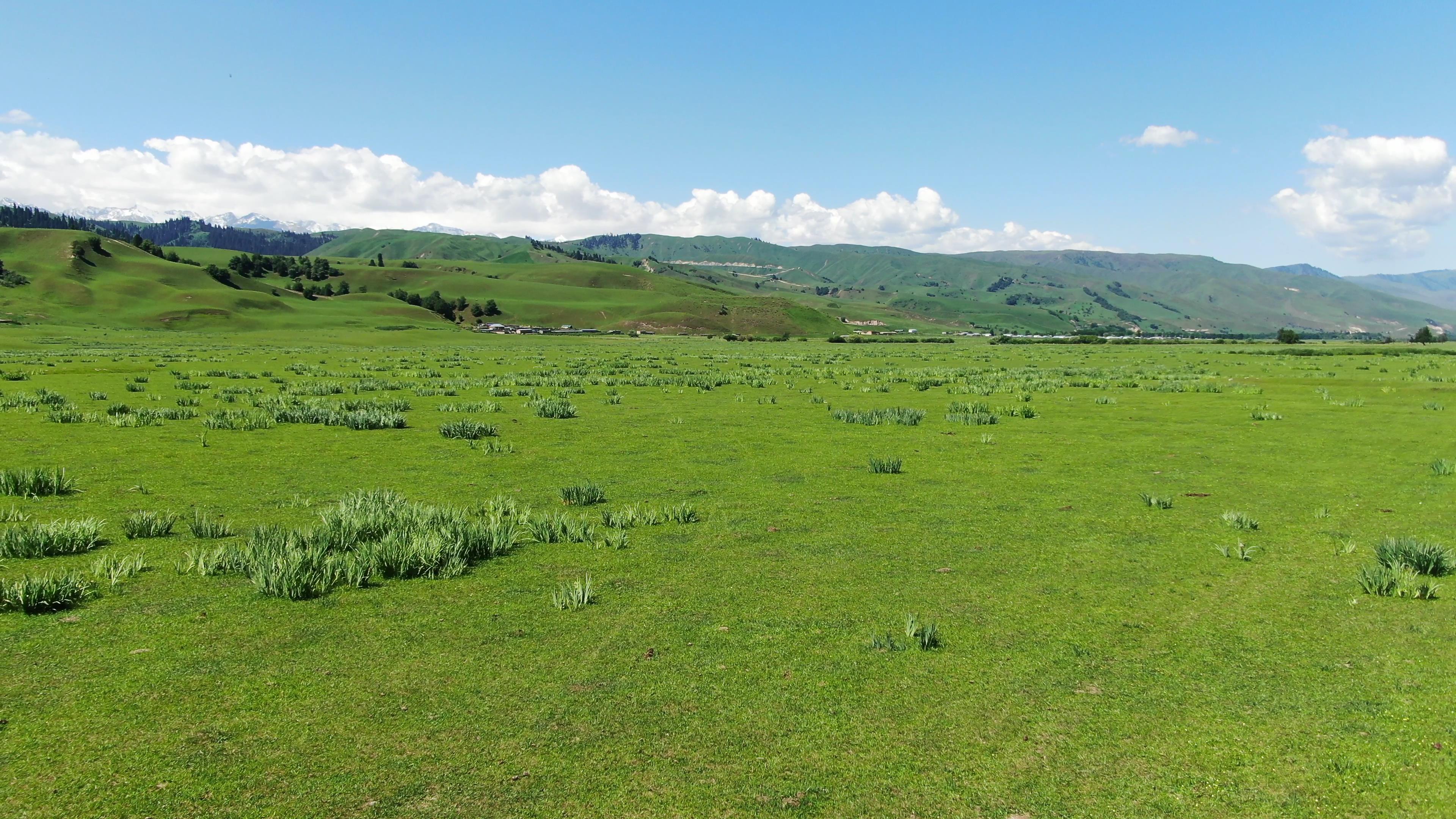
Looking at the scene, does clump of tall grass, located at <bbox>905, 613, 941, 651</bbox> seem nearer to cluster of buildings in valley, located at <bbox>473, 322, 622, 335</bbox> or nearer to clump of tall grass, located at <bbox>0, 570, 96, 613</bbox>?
clump of tall grass, located at <bbox>0, 570, 96, 613</bbox>

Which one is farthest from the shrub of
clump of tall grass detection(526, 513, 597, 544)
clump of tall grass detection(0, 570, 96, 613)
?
clump of tall grass detection(0, 570, 96, 613)

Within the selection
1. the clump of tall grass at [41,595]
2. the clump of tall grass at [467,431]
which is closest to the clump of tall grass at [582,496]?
the clump of tall grass at [41,595]

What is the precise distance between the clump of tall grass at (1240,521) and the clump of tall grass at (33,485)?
17.2 metres

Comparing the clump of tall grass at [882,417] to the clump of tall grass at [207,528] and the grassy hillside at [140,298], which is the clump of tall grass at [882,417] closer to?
the clump of tall grass at [207,528]

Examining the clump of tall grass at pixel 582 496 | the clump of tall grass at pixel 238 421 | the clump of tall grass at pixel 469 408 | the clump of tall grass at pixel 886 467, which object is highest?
the clump of tall grass at pixel 886 467

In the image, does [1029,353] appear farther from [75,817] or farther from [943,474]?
[75,817]

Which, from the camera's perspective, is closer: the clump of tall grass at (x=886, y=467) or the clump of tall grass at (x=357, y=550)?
the clump of tall grass at (x=357, y=550)

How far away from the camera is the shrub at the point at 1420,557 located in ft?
28.0

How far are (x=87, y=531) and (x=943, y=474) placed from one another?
12902mm

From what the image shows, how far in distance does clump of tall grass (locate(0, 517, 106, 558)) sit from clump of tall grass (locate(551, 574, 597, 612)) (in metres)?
5.87

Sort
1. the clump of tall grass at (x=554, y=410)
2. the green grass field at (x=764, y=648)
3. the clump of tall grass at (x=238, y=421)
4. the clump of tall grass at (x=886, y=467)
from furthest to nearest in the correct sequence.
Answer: the clump of tall grass at (x=554, y=410), the clump of tall grass at (x=238, y=421), the clump of tall grass at (x=886, y=467), the green grass field at (x=764, y=648)

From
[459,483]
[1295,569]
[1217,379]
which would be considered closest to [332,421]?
[459,483]

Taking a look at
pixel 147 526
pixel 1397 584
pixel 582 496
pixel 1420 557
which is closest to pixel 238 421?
pixel 147 526

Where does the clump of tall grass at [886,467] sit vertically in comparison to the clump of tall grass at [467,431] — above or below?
above
